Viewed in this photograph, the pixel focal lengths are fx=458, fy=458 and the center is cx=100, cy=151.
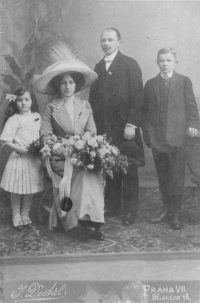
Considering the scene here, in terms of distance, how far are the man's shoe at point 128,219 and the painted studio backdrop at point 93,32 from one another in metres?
0.40

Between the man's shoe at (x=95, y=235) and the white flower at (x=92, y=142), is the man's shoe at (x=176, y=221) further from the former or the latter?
the white flower at (x=92, y=142)

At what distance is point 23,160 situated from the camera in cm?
425

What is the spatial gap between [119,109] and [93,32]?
75 cm

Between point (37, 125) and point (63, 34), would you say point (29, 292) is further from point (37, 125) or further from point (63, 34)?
point (63, 34)

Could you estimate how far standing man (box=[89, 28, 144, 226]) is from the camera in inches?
168

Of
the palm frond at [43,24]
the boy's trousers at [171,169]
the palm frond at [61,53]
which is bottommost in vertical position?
the boy's trousers at [171,169]

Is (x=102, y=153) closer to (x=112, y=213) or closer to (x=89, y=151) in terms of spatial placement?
(x=89, y=151)

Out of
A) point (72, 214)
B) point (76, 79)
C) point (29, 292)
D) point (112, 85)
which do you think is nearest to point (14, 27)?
point (76, 79)

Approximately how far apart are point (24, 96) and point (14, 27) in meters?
0.66

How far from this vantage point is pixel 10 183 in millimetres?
4270

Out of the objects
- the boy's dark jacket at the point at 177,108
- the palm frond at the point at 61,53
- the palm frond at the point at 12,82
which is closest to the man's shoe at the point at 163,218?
the boy's dark jacket at the point at 177,108

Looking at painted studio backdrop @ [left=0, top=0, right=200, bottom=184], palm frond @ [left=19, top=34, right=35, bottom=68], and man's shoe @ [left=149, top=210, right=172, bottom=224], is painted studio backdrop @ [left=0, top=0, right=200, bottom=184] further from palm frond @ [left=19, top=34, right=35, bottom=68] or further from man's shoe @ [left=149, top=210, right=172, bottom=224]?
man's shoe @ [left=149, top=210, right=172, bottom=224]

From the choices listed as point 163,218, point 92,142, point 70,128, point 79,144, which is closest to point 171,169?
point 163,218

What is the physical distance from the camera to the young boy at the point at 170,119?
423cm
